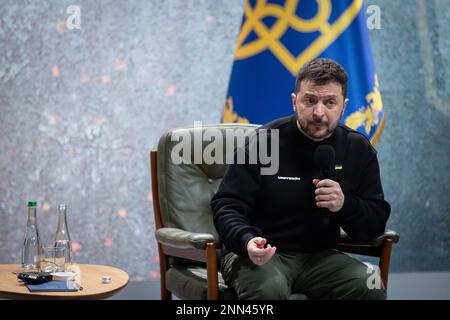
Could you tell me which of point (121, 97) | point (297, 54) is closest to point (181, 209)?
point (297, 54)

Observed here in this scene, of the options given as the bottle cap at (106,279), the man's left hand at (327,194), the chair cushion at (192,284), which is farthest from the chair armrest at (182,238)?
the man's left hand at (327,194)

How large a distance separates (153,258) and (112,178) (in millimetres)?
520

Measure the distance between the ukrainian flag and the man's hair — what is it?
1.94 ft

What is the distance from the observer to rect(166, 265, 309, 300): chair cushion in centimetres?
184

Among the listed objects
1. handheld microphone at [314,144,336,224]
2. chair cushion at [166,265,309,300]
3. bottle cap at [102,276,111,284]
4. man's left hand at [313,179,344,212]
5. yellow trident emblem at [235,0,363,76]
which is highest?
yellow trident emblem at [235,0,363,76]

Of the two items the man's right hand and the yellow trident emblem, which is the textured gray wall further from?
the man's right hand

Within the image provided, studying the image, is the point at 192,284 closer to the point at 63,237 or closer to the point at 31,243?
the point at 63,237

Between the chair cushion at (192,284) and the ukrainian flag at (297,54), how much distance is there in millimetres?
748

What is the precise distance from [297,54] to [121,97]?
1184 mm


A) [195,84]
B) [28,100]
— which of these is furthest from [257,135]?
[28,100]

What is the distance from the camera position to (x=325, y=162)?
→ 1.80m

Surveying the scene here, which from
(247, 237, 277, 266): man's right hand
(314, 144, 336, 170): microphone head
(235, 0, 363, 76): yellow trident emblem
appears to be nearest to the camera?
(247, 237, 277, 266): man's right hand

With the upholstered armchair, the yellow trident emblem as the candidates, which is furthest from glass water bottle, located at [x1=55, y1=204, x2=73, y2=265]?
the yellow trident emblem

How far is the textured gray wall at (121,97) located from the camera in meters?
3.21
